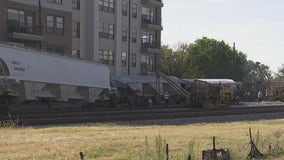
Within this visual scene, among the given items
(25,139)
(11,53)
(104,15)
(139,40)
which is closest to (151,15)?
(139,40)

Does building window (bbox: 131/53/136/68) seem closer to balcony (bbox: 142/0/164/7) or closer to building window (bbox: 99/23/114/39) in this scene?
building window (bbox: 99/23/114/39)

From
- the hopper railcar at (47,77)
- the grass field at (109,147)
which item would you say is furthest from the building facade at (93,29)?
the grass field at (109,147)

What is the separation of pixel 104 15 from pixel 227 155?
196 ft

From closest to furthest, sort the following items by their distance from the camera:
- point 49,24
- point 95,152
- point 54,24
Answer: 1. point 95,152
2. point 49,24
3. point 54,24

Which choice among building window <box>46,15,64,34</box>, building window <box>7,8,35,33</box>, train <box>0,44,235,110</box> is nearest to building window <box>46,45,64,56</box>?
building window <box>46,15,64,34</box>

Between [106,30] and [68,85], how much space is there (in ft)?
115

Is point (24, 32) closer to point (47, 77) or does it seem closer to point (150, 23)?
point (47, 77)

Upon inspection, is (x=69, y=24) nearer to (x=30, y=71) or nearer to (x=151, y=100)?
(x=151, y=100)

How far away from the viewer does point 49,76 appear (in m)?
35.5

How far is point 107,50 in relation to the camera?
71562 millimetres

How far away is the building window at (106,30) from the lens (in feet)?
232

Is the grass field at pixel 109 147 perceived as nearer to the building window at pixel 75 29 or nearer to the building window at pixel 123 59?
the building window at pixel 75 29

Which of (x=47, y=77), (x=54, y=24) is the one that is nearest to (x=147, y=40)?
(x=54, y=24)

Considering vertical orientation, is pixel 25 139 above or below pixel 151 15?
below
